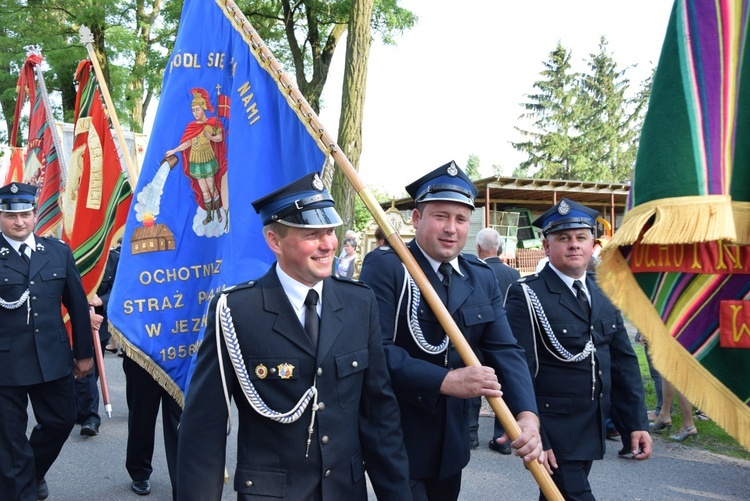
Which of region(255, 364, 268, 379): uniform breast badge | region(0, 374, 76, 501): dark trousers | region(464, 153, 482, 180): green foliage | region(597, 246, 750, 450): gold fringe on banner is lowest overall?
region(0, 374, 76, 501): dark trousers

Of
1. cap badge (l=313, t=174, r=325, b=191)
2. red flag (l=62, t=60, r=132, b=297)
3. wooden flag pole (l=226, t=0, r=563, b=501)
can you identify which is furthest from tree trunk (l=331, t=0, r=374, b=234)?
cap badge (l=313, t=174, r=325, b=191)

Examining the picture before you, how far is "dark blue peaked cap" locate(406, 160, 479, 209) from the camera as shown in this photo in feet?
9.83

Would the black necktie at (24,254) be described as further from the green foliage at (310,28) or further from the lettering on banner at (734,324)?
the green foliage at (310,28)

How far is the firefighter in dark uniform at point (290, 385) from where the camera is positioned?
2.29 metres

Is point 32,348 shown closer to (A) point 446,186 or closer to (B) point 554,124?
(A) point 446,186

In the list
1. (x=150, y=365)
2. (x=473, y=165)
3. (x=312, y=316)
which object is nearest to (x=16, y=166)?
(x=150, y=365)

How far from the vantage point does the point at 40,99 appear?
709 cm

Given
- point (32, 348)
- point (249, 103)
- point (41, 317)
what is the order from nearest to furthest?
1. point (249, 103)
2. point (32, 348)
3. point (41, 317)

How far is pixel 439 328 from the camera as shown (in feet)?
9.91

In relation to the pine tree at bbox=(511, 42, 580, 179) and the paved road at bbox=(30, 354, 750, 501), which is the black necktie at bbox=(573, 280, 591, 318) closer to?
the paved road at bbox=(30, 354, 750, 501)

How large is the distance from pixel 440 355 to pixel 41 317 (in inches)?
130

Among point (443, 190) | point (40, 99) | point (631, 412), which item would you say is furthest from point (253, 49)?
point (40, 99)

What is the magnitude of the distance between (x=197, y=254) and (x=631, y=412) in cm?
290

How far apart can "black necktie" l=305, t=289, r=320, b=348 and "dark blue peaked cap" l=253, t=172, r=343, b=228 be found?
273mm
